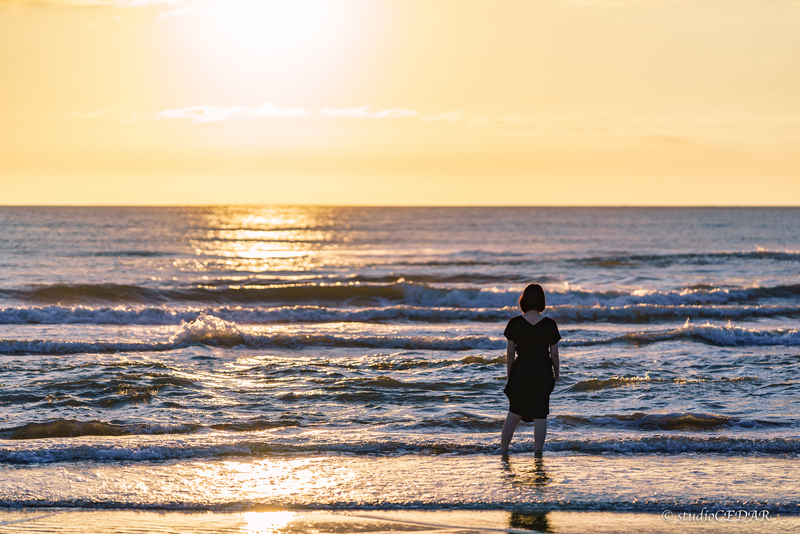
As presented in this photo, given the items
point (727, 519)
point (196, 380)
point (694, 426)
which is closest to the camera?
point (727, 519)

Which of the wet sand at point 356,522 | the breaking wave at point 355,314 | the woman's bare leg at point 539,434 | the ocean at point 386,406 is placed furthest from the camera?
the breaking wave at point 355,314

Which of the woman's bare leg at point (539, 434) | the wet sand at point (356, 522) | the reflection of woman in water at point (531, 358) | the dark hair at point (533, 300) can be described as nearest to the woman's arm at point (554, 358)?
the reflection of woman in water at point (531, 358)

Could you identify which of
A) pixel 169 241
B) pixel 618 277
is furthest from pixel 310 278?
pixel 169 241

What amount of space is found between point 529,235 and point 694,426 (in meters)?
57.5

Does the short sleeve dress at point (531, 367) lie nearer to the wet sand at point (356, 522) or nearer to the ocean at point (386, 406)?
the ocean at point (386, 406)

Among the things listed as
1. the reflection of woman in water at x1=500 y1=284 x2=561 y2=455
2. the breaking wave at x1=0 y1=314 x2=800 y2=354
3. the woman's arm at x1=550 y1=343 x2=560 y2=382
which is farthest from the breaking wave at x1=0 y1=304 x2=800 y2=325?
the woman's arm at x1=550 y1=343 x2=560 y2=382

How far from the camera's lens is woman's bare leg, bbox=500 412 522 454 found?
6.77 metres

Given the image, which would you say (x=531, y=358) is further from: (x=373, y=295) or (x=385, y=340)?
(x=373, y=295)

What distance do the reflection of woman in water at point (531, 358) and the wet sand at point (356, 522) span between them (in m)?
1.50

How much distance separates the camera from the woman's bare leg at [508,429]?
6.77 metres

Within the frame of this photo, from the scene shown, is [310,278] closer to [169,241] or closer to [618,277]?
[618,277]

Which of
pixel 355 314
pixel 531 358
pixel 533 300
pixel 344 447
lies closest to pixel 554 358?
pixel 531 358

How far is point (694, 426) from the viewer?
8109mm

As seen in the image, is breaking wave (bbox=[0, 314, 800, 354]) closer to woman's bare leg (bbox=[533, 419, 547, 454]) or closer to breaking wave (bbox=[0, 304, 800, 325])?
breaking wave (bbox=[0, 304, 800, 325])
